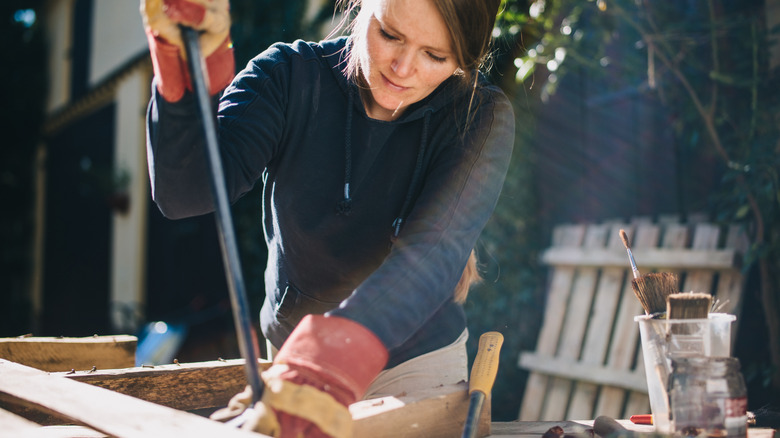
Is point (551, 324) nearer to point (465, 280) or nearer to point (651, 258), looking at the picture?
point (651, 258)

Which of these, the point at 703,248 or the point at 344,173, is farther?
the point at 703,248

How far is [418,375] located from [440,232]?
488 millimetres

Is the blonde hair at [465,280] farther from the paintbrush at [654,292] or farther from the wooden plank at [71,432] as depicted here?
the wooden plank at [71,432]

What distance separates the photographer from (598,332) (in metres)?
3.48

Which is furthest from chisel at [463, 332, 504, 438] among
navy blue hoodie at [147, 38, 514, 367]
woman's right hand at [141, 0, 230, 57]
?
woman's right hand at [141, 0, 230, 57]

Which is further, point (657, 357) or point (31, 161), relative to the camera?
point (31, 161)

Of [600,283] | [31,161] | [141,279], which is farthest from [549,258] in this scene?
[31,161]

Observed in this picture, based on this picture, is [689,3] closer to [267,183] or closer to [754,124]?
[754,124]

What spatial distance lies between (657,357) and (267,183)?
100cm

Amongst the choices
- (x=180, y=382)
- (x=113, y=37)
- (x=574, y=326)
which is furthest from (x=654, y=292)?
(x=113, y=37)

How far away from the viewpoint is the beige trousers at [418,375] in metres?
1.63

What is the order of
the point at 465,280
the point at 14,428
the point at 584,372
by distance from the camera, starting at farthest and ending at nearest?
1. the point at 584,372
2. the point at 465,280
3. the point at 14,428

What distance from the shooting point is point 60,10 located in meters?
10.4

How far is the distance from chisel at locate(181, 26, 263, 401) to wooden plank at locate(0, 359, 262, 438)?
120 mm
